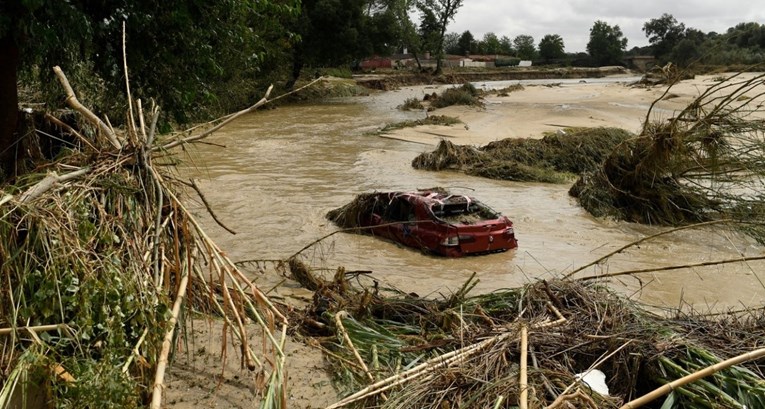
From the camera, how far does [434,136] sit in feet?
101

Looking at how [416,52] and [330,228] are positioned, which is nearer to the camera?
[330,228]

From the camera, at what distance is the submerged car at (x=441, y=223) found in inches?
486

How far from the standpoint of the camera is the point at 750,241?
14312 mm

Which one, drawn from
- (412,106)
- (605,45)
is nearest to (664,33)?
(605,45)

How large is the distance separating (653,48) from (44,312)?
4370 inches

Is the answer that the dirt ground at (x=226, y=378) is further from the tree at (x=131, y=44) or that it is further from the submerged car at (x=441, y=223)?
the submerged car at (x=441, y=223)

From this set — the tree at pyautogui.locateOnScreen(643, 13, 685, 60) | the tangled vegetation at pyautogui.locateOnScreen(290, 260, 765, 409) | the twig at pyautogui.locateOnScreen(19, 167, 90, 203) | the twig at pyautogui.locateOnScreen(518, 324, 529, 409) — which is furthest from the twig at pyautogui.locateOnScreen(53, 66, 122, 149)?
the tree at pyautogui.locateOnScreen(643, 13, 685, 60)

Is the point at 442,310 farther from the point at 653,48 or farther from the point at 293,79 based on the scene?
the point at 653,48

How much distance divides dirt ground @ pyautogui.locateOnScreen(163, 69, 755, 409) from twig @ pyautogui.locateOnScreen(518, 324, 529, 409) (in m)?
1.61

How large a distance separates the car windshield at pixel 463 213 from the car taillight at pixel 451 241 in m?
0.44

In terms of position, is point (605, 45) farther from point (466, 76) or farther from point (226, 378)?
point (226, 378)

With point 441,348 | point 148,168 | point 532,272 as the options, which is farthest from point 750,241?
point 148,168

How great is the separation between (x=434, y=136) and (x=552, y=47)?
10752 centimetres

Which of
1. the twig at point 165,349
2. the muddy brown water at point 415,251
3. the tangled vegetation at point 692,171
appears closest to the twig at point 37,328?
the twig at point 165,349
